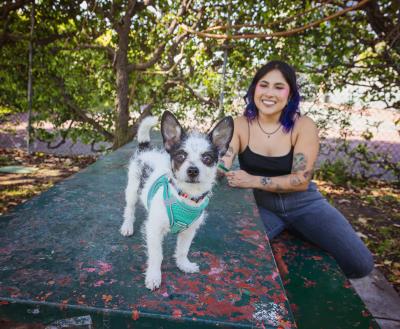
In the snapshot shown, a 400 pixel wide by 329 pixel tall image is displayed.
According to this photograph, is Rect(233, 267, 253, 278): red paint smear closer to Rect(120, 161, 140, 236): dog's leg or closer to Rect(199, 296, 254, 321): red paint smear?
Rect(199, 296, 254, 321): red paint smear

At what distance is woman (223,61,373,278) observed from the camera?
2715mm

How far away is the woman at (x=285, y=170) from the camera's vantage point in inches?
107

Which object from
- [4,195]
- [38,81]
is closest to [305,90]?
[38,81]

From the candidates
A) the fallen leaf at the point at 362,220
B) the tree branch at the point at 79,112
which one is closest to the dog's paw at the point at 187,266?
the fallen leaf at the point at 362,220

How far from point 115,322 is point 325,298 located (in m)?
1.35

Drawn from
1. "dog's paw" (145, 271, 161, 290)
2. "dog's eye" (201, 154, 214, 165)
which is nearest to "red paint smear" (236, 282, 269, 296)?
"dog's paw" (145, 271, 161, 290)

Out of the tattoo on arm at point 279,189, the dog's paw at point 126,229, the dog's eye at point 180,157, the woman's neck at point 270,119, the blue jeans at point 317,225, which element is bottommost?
the blue jeans at point 317,225

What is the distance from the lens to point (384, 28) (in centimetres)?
525

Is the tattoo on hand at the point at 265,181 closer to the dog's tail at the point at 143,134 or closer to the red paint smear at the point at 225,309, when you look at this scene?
the dog's tail at the point at 143,134

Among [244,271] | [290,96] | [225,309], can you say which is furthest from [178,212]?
[290,96]

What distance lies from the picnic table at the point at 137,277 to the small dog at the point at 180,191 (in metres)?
0.07

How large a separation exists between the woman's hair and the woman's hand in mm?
531

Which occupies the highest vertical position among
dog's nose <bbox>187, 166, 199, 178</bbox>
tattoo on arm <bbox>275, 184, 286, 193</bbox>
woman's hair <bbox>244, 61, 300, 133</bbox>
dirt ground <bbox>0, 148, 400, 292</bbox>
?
woman's hair <bbox>244, 61, 300, 133</bbox>

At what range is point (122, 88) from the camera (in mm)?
5605
